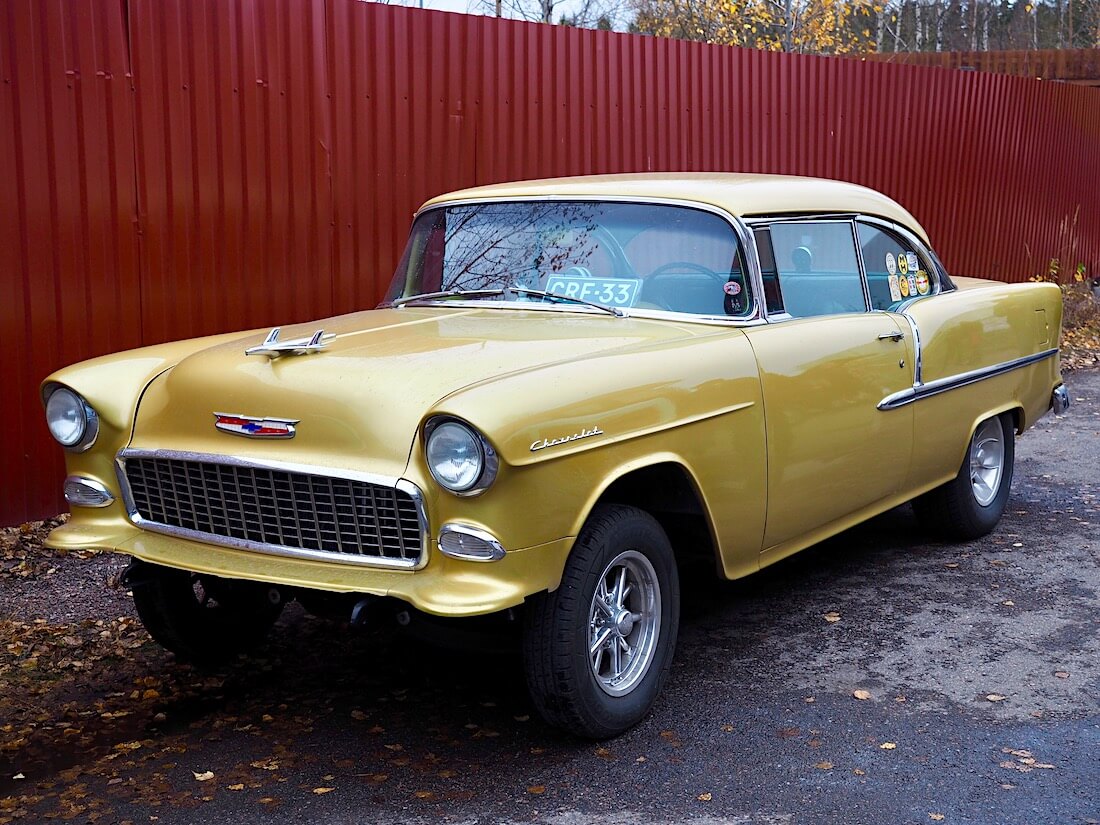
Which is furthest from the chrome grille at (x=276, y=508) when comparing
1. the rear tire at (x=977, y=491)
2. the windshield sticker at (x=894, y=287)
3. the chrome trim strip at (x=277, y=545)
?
the rear tire at (x=977, y=491)

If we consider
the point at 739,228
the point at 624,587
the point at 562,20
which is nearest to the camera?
the point at 624,587

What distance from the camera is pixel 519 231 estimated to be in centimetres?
482

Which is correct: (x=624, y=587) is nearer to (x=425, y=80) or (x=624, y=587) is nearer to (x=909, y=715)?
(x=909, y=715)

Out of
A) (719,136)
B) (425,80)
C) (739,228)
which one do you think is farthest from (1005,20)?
(739,228)

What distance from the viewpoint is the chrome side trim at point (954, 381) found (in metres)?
5.04

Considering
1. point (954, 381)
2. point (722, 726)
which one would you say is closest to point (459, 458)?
point (722, 726)

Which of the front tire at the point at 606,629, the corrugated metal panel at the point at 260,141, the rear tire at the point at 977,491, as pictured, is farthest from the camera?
the corrugated metal panel at the point at 260,141

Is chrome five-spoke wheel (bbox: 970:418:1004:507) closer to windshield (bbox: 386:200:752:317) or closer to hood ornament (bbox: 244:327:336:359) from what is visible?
windshield (bbox: 386:200:752:317)

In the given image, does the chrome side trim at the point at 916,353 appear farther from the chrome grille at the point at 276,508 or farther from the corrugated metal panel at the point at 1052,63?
the corrugated metal panel at the point at 1052,63

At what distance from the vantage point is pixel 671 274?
4.57m

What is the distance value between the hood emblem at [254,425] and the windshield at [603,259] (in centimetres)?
132

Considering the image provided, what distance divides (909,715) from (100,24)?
4971 millimetres

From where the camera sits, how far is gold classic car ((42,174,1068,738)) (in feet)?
11.3

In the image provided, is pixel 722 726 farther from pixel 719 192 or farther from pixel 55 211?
pixel 55 211
